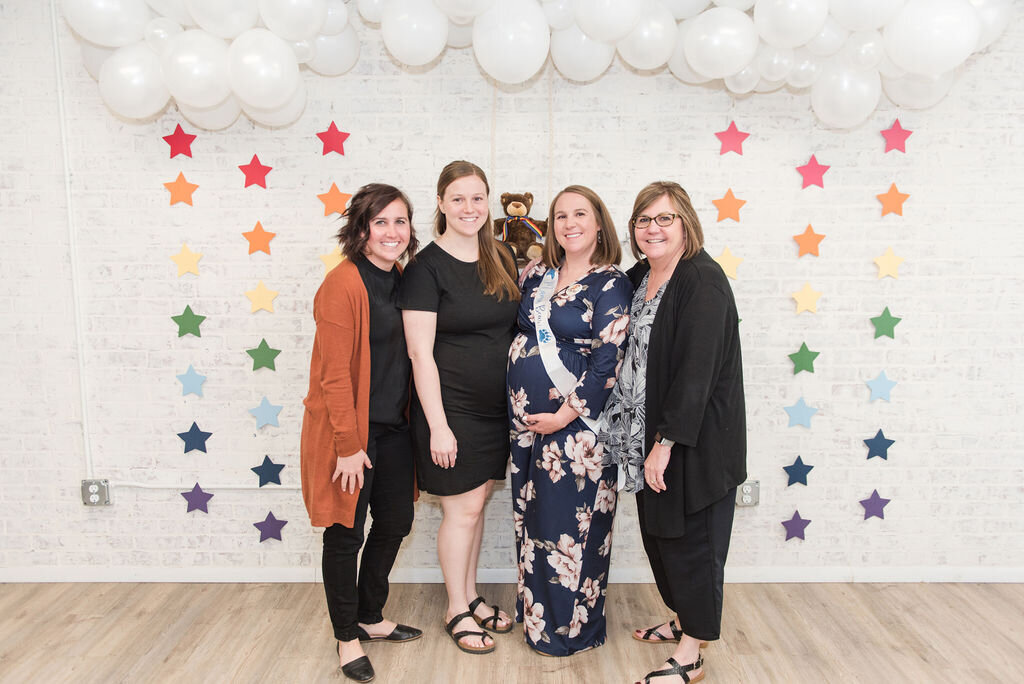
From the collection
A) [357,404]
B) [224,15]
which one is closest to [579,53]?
[224,15]

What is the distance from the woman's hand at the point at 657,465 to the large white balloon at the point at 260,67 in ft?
5.40

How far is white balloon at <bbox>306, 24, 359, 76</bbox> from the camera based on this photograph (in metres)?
2.45

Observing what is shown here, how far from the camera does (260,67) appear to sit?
7.03 feet

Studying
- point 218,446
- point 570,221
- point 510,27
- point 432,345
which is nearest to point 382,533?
point 432,345

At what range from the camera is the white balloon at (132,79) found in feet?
7.34

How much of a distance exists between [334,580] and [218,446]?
0.95m

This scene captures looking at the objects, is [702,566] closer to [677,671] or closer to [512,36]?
[677,671]

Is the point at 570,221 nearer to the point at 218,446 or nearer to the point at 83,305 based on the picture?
the point at 218,446

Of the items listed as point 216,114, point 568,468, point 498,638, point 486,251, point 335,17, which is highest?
point 335,17

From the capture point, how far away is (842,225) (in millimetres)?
2662

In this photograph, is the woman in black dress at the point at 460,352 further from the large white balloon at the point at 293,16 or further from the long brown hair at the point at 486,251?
the large white balloon at the point at 293,16

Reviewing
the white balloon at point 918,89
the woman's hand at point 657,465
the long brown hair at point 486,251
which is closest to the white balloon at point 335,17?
the long brown hair at point 486,251

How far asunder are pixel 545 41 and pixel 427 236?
87cm

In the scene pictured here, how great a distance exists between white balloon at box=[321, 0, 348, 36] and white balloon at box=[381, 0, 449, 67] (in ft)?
0.67
